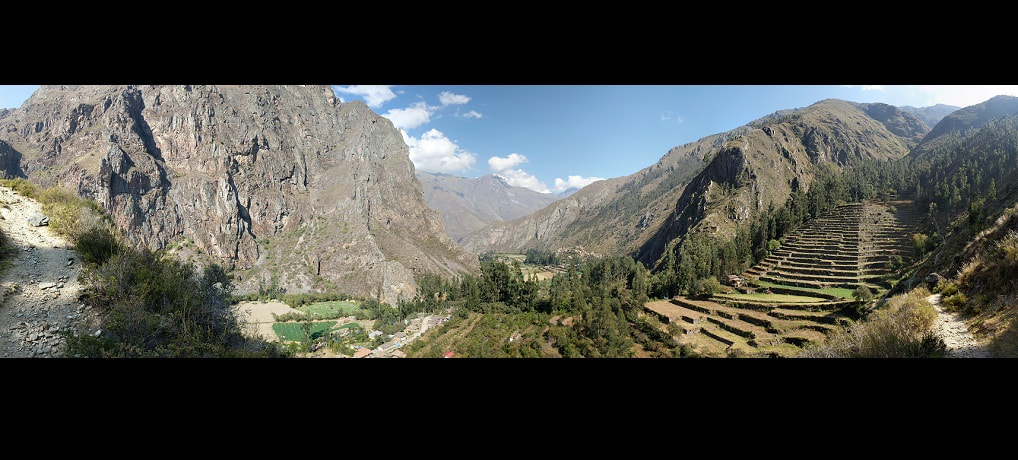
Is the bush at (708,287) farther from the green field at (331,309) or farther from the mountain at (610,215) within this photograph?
the mountain at (610,215)

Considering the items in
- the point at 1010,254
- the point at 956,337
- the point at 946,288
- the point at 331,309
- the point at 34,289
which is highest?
the point at 1010,254

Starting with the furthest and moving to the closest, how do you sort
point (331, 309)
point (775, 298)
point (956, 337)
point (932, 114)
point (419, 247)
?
point (932, 114)
point (419, 247)
point (331, 309)
point (775, 298)
point (956, 337)

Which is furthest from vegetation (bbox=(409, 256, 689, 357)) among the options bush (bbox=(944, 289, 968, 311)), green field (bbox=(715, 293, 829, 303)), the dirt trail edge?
the dirt trail edge

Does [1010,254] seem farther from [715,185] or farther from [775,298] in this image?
[715,185]

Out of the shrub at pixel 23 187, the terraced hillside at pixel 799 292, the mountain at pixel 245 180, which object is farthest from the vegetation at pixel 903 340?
the mountain at pixel 245 180

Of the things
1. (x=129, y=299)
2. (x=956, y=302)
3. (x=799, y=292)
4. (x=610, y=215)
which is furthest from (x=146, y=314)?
(x=610, y=215)
